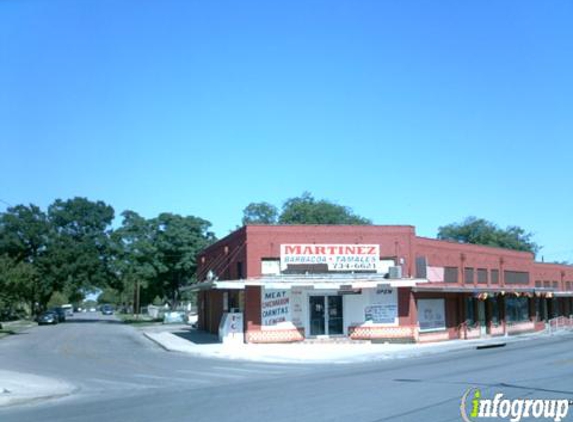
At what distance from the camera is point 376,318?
34219 millimetres

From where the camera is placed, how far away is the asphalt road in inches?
467

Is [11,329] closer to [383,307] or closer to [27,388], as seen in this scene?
[383,307]

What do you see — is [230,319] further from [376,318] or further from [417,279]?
[417,279]

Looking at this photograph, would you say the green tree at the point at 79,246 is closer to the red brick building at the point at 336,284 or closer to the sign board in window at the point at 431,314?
the red brick building at the point at 336,284

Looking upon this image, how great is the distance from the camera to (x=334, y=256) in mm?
34469

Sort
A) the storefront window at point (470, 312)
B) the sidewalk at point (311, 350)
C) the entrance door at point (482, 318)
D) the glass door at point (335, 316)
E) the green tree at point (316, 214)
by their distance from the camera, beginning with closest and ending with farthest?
the sidewalk at point (311, 350) < the glass door at point (335, 316) < the storefront window at point (470, 312) < the entrance door at point (482, 318) < the green tree at point (316, 214)

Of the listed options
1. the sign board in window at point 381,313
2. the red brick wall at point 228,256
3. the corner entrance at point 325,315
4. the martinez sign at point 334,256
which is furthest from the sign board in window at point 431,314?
the red brick wall at point 228,256

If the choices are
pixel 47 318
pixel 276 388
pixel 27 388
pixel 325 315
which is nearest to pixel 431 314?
pixel 325 315

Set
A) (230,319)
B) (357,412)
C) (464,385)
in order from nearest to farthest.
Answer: (357,412) < (464,385) < (230,319)

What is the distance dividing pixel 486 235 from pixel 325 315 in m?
67.8

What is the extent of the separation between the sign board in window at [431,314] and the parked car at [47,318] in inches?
1740

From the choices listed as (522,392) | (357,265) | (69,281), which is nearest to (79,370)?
(522,392)

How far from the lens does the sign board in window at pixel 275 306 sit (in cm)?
3325

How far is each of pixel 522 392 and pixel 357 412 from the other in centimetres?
400
